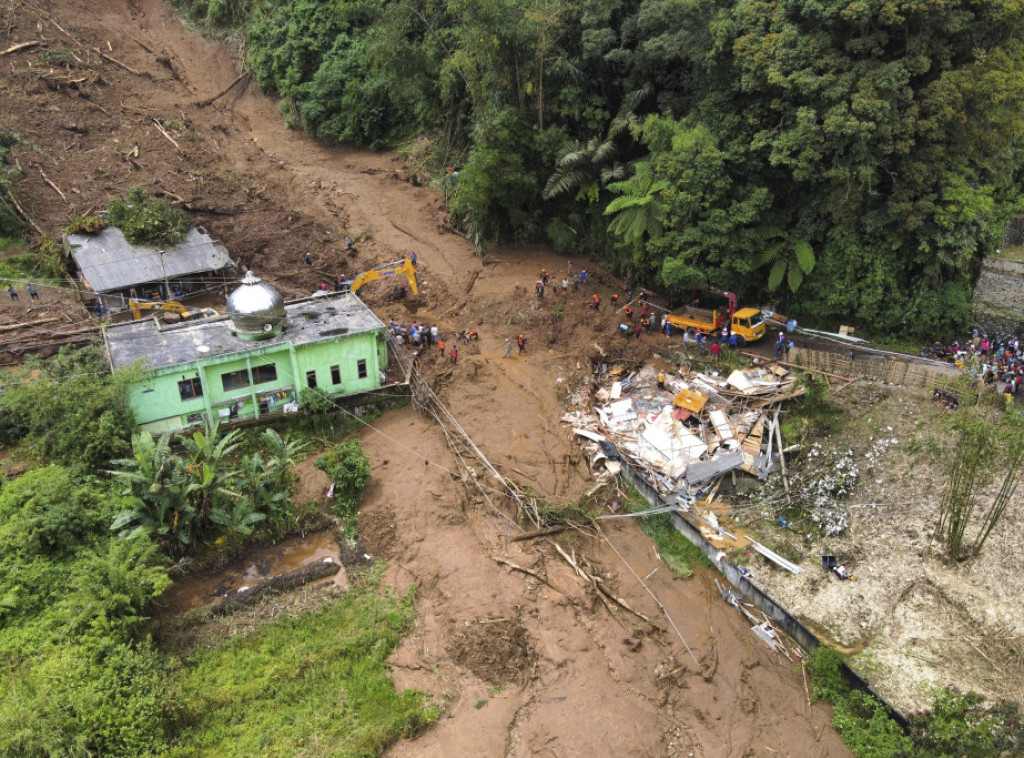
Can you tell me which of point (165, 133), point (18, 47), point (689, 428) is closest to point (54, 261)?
point (165, 133)

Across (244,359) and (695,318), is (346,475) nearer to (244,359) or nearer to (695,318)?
(244,359)

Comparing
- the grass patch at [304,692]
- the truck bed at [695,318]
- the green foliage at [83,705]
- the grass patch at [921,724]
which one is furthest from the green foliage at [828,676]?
the green foliage at [83,705]

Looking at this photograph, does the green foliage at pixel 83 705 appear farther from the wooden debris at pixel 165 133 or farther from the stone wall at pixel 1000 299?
the wooden debris at pixel 165 133

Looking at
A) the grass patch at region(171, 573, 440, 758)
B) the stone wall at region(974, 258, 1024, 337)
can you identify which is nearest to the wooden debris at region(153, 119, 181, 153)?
the grass patch at region(171, 573, 440, 758)

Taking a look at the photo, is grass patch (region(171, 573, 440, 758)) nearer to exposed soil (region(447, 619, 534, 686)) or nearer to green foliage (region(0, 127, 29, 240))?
exposed soil (region(447, 619, 534, 686))

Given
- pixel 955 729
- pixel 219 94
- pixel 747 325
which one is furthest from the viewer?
pixel 219 94

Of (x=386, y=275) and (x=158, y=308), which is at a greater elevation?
(x=386, y=275)

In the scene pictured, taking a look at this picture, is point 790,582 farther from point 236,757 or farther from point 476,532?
point 236,757
